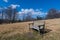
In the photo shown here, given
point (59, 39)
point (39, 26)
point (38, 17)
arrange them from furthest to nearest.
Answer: point (38, 17) → point (39, 26) → point (59, 39)

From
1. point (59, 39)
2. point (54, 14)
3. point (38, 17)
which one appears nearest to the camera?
point (59, 39)

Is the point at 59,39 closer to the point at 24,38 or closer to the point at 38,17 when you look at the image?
the point at 24,38

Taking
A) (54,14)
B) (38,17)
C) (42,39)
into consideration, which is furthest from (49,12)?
(42,39)

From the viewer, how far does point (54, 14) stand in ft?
172

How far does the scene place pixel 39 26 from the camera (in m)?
19.8

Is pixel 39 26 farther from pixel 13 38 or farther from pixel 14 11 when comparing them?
pixel 14 11

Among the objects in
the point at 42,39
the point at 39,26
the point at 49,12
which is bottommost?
the point at 42,39

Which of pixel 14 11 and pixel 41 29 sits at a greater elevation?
pixel 14 11

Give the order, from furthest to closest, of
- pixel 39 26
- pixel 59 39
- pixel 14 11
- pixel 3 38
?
pixel 14 11 < pixel 39 26 < pixel 3 38 < pixel 59 39

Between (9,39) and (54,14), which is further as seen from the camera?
(54,14)

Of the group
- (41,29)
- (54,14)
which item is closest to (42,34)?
(41,29)

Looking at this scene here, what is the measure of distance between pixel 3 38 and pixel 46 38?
4796 mm

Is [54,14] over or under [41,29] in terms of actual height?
over

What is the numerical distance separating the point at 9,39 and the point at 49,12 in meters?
38.9
